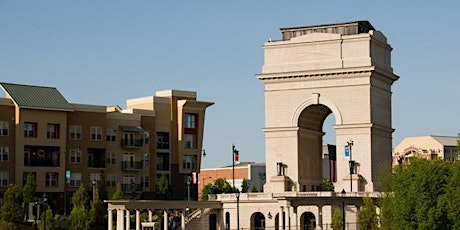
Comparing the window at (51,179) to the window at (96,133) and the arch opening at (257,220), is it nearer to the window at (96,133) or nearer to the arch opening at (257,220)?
the window at (96,133)

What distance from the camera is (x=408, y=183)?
87.2 metres

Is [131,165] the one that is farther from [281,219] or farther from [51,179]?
[281,219]

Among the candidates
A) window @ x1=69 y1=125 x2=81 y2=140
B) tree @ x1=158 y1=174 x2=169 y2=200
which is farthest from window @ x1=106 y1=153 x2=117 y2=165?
tree @ x1=158 y1=174 x2=169 y2=200

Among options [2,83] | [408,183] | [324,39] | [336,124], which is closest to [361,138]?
[336,124]

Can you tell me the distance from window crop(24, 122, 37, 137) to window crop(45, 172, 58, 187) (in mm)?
4485

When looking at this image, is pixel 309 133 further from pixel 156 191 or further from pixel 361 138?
pixel 156 191

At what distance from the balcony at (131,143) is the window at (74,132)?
20.4 ft

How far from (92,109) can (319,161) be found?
2562 cm

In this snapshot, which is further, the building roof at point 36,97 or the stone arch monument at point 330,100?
the building roof at point 36,97

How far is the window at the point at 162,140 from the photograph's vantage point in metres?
125

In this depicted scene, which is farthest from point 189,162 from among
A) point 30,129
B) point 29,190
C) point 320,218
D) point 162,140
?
point 320,218

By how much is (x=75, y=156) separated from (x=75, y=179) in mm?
2483

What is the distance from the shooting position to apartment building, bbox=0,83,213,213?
11000 centimetres

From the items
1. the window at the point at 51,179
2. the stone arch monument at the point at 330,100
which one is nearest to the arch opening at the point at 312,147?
the stone arch monument at the point at 330,100
